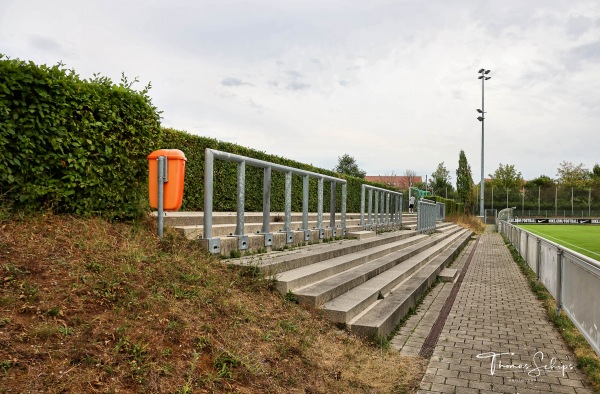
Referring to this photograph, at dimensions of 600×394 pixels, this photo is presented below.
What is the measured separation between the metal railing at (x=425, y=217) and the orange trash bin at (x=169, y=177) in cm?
1237

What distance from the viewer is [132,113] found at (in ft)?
17.7

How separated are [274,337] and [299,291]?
117 cm

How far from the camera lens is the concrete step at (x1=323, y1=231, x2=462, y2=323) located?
4922mm

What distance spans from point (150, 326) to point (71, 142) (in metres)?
2.47

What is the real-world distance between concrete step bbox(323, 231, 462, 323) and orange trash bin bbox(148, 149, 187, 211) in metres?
2.14

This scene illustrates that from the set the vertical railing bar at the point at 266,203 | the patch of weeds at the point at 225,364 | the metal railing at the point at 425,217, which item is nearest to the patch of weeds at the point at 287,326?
the patch of weeds at the point at 225,364

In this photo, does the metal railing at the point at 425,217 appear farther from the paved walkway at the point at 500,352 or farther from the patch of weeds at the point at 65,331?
the patch of weeds at the point at 65,331

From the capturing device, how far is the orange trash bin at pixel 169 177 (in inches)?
208

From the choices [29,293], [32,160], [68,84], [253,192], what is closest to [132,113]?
[68,84]

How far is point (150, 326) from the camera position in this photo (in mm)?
3287

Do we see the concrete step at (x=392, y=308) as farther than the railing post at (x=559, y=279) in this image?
No

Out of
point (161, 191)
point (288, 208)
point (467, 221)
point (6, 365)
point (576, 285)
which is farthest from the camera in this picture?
point (467, 221)

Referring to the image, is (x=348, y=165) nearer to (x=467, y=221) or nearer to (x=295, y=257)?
(x=467, y=221)

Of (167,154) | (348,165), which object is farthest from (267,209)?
(348,165)
